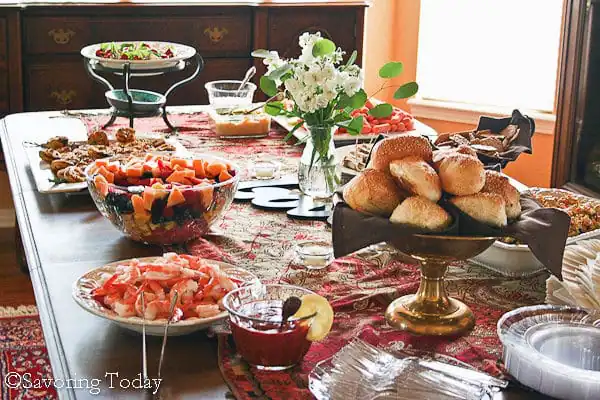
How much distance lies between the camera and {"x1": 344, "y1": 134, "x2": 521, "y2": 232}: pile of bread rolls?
127 centimetres

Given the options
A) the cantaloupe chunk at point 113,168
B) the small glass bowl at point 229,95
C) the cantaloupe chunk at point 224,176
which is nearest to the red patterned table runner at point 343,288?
the cantaloupe chunk at point 224,176

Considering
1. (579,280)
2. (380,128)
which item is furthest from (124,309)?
(380,128)

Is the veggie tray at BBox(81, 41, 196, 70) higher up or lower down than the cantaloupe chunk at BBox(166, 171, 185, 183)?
higher up

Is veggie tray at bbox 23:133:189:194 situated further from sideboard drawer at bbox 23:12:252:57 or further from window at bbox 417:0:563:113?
window at bbox 417:0:563:113

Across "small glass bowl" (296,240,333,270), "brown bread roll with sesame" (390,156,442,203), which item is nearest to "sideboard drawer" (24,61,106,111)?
"small glass bowl" (296,240,333,270)

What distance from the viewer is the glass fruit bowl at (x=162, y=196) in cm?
170

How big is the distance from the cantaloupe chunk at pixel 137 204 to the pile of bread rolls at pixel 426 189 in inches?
19.6

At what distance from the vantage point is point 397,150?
1350 mm

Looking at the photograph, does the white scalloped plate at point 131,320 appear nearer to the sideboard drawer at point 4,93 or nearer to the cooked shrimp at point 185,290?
the cooked shrimp at point 185,290

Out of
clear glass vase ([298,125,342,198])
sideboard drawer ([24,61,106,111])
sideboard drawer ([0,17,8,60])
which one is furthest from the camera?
sideboard drawer ([24,61,106,111])

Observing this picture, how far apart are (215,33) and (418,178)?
2916mm

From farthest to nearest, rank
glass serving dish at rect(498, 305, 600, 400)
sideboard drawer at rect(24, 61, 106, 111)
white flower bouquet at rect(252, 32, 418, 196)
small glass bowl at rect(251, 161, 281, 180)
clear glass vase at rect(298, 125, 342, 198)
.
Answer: sideboard drawer at rect(24, 61, 106, 111)
small glass bowl at rect(251, 161, 281, 180)
clear glass vase at rect(298, 125, 342, 198)
white flower bouquet at rect(252, 32, 418, 196)
glass serving dish at rect(498, 305, 600, 400)

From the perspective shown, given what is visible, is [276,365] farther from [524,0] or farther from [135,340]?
[524,0]

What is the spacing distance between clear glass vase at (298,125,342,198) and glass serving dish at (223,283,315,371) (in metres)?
0.75
